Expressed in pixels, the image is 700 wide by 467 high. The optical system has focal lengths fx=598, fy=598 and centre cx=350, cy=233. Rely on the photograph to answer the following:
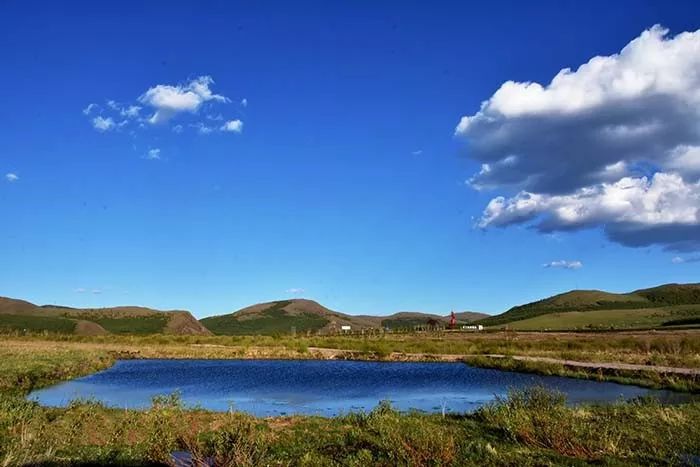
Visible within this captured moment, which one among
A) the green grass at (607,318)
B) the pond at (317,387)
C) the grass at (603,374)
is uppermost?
the green grass at (607,318)

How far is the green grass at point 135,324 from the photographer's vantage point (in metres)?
155

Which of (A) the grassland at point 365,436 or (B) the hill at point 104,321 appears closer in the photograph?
(A) the grassland at point 365,436

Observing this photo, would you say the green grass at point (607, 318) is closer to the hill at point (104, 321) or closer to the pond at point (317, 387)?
the hill at point (104, 321)

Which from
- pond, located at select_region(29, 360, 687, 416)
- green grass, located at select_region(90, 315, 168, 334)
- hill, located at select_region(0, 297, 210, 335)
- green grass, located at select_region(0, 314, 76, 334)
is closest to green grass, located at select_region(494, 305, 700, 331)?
hill, located at select_region(0, 297, 210, 335)

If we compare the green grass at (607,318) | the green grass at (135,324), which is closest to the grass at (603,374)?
the green grass at (607,318)

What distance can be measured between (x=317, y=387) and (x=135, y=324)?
442ft

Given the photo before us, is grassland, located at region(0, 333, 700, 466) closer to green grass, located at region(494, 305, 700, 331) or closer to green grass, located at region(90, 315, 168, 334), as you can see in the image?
green grass, located at region(494, 305, 700, 331)

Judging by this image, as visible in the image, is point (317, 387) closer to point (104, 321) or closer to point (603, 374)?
point (603, 374)

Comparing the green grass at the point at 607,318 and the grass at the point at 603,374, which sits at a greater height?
the green grass at the point at 607,318

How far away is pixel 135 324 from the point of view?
534 ft

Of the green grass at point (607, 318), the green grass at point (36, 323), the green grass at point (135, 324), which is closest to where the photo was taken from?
the green grass at point (36, 323)

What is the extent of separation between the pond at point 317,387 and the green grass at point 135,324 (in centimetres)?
10178

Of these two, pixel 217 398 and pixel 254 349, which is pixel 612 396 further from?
pixel 254 349

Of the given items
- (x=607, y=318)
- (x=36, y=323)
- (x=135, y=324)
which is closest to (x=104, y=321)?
(x=135, y=324)
